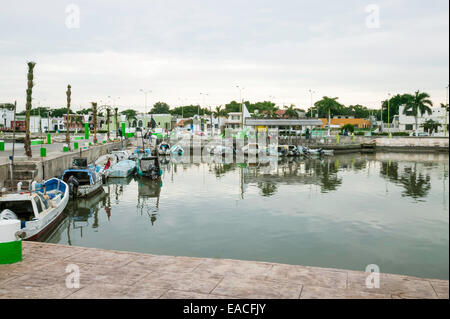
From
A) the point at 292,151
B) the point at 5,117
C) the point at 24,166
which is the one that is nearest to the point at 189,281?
the point at 24,166

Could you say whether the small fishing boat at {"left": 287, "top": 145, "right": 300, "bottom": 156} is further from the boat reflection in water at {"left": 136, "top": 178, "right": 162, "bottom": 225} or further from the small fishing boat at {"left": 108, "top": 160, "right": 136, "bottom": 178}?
the boat reflection in water at {"left": 136, "top": 178, "right": 162, "bottom": 225}

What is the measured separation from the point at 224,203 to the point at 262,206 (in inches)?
122

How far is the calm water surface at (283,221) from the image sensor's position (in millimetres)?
17531

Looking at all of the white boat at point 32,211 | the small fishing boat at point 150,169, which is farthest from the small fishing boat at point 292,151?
the white boat at point 32,211

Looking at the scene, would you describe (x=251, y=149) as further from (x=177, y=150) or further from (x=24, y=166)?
(x=24, y=166)

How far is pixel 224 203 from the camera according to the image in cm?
3012

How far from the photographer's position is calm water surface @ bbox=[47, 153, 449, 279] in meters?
17.5

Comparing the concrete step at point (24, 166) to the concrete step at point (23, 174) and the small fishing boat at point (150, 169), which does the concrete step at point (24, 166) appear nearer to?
the concrete step at point (23, 174)

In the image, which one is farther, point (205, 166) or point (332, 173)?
point (205, 166)

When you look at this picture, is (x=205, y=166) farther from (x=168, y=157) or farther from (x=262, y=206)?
(x=262, y=206)

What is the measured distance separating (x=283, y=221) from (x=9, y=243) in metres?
16.6

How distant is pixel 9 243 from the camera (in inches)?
442
